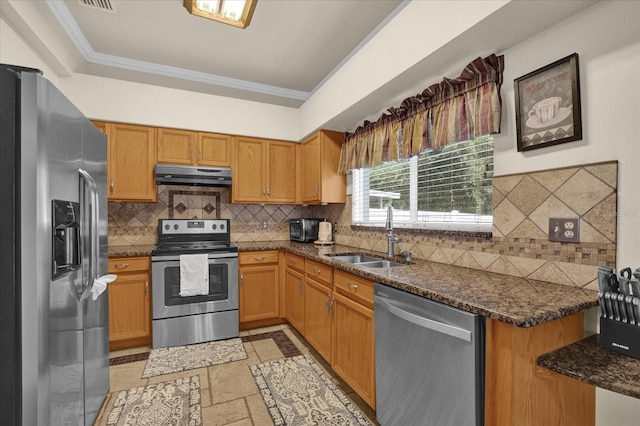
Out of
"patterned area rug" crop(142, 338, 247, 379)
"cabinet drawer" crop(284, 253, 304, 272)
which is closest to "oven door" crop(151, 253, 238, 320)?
"patterned area rug" crop(142, 338, 247, 379)

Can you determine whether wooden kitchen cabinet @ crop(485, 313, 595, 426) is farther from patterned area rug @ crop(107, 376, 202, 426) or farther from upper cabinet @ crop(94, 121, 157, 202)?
upper cabinet @ crop(94, 121, 157, 202)

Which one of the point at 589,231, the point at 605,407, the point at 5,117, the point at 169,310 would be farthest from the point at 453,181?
the point at 169,310

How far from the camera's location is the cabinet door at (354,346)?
1.80 metres

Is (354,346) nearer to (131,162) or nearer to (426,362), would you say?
(426,362)

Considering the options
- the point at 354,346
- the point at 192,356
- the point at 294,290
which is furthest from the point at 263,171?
the point at 354,346

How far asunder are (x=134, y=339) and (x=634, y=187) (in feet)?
12.1

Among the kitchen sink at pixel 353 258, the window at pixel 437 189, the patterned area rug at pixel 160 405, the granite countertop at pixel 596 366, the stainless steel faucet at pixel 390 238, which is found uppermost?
the window at pixel 437 189

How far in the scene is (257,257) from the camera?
10.7ft

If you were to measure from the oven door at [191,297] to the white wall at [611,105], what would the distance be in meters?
2.76

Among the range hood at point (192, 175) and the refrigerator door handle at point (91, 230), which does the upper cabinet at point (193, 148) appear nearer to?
the range hood at point (192, 175)

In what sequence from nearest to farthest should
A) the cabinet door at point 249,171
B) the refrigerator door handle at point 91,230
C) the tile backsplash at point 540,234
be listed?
the tile backsplash at point 540,234
the refrigerator door handle at point 91,230
the cabinet door at point 249,171

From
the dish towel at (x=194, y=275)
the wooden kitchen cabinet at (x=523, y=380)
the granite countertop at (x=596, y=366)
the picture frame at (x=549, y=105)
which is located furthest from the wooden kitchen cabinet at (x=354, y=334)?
the dish towel at (x=194, y=275)

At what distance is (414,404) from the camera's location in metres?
1.42

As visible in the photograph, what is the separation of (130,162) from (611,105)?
367cm
